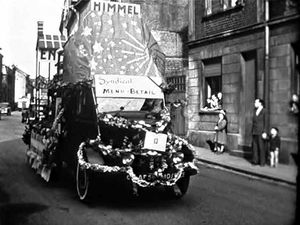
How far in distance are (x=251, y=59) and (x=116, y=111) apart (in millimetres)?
5239

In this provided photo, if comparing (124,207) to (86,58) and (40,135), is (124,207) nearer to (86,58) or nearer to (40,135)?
(86,58)

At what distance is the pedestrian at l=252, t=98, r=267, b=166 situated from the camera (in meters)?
1.51

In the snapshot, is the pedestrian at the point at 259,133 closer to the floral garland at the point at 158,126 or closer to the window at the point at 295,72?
the window at the point at 295,72

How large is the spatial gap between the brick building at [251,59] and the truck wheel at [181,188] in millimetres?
4546

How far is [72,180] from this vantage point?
27.8 ft

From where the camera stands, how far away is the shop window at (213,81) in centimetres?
223

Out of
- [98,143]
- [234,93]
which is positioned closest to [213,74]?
[234,93]

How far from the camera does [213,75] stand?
243 centimetres

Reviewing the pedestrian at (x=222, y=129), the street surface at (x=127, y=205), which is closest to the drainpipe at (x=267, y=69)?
the pedestrian at (x=222, y=129)

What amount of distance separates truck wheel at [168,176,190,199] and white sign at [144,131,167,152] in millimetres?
1041

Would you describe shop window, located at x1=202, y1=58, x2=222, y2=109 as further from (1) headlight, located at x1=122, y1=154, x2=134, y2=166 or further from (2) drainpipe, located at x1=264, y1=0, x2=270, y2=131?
(1) headlight, located at x1=122, y1=154, x2=134, y2=166

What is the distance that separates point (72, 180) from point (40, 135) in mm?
1500

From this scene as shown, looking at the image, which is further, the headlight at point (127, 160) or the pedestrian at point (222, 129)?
the headlight at point (127, 160)

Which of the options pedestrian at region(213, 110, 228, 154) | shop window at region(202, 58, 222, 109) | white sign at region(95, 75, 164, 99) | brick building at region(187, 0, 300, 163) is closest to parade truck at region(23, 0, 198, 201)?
white sign at region(95, 75, 164, 99)
